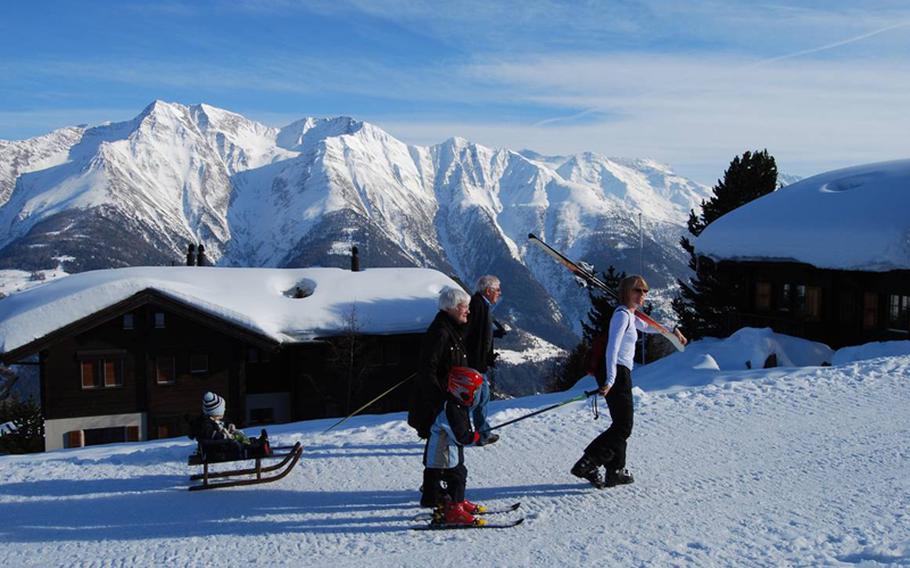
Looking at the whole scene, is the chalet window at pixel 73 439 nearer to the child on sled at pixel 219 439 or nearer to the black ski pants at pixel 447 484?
the child on sled at pixel 219 439

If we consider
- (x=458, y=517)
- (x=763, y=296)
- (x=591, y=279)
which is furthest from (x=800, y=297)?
(x=458, y=517)

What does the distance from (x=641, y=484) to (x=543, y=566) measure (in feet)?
7.20

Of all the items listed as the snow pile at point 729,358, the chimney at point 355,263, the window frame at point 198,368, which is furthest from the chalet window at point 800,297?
the window frame at point 198,368

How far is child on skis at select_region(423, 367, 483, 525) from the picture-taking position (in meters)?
6.25

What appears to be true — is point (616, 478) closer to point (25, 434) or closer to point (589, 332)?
point (25, 434)

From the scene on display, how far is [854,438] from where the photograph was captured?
8.62m

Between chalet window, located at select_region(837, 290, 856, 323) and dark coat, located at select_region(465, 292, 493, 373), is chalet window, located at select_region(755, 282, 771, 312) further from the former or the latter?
dark coat, located at select_region(465, 292, 493, 373)

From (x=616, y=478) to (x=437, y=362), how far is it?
7.25 feet

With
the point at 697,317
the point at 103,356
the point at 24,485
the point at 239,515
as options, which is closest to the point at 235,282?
the point at 103,356

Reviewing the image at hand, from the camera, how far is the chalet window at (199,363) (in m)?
25.7

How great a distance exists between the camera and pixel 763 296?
2517cm

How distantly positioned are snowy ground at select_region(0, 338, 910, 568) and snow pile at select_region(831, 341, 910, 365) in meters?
5.81

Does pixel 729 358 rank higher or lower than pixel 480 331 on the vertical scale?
lower

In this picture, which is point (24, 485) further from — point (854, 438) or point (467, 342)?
point (854, 438)
